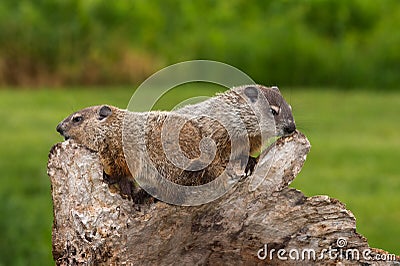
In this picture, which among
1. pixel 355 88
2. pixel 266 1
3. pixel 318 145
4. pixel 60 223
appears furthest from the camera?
pixel 266 1

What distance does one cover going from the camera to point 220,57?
19.1 meters

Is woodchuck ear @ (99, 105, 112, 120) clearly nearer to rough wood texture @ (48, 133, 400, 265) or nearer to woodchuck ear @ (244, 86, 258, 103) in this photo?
rough wood texture @ (48, 133, 400, 265)

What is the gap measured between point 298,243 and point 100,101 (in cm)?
1129

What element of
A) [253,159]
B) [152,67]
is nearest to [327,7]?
[152,67]

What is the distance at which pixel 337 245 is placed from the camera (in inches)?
159

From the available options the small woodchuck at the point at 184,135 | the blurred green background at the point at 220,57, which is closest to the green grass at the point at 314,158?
the blurred green background at the point at 220,57

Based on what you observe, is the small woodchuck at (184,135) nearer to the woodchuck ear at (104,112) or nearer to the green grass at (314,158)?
the woodchuck ear at (104,112)

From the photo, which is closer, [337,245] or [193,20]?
[337,245]

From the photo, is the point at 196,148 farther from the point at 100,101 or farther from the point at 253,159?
the point at 100,101

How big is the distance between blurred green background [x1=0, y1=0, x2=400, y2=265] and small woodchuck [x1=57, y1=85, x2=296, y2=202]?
8.59 meters

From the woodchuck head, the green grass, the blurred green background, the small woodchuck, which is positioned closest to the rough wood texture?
the small woodchuck

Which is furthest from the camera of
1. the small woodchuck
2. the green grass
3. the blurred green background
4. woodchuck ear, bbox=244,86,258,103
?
the blurred green background

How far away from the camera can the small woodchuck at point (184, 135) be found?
Result: 4.17 metres

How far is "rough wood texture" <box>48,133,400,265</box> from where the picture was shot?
3.91 m
